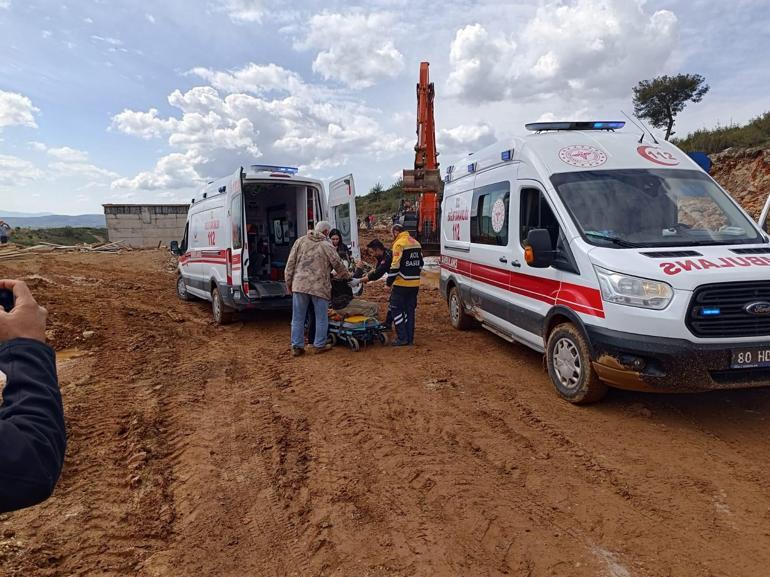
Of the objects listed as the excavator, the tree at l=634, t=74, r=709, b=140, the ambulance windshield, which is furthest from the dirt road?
the tree at l=634, t=74, r=709, b=140

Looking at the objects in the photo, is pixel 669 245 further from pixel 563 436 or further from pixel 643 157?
pixel 563 436

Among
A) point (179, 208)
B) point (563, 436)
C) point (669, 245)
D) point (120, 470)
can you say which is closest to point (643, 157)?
point (669, 245)

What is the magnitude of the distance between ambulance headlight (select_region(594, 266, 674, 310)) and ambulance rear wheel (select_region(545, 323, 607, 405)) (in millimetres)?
540

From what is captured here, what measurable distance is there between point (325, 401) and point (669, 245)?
137 inches

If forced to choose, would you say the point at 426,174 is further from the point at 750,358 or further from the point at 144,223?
the point at 144,223

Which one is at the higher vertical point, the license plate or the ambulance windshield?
the ambulance windshield

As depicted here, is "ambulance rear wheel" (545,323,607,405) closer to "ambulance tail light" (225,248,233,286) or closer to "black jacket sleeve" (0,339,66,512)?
"black jacket sleeve" (0,339,66,512)

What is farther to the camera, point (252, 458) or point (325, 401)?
point (325, 401)

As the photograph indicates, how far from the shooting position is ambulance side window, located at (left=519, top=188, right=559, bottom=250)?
17.5ft

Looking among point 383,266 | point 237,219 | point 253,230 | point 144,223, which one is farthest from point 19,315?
point 144,223

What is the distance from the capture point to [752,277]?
4.09 metres

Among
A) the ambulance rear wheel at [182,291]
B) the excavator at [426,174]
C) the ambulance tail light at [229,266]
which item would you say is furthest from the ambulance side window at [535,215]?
the excavator at [426,174]

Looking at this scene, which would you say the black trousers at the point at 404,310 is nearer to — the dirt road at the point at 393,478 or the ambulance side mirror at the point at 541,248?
the dirt road at the point at 393,478

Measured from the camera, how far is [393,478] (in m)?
3.72
